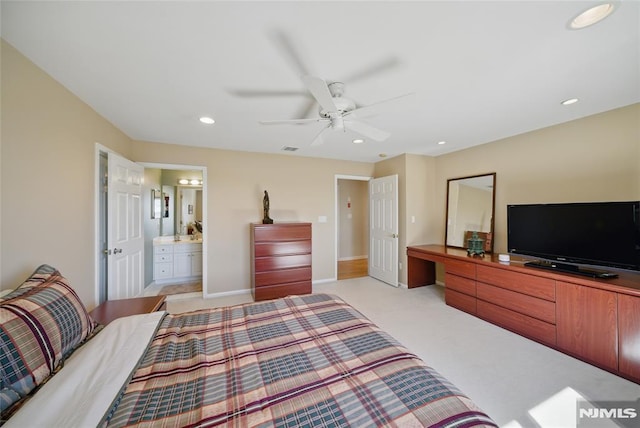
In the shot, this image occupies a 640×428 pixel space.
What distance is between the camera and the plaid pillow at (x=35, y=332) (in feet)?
3.07

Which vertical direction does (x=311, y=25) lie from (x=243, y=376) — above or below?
above

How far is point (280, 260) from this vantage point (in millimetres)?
3717

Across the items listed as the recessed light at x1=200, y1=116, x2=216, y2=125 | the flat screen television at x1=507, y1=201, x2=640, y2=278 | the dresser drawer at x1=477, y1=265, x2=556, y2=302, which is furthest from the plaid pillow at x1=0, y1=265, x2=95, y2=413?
the flat screen television at x1=507, y1=201, x2=640, y2=278

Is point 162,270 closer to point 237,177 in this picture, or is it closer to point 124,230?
point 124,230

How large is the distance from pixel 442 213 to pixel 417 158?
1113 millimetres

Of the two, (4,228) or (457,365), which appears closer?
(4,228)

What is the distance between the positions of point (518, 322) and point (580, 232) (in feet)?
3.69

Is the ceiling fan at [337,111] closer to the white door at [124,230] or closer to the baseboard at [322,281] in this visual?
the white door at [124,230]

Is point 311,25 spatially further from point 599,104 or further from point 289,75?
point 599,104

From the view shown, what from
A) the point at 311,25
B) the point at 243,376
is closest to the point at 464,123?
the point at 311,25

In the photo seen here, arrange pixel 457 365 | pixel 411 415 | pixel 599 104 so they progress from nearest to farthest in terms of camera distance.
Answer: pixel 411 415 → pixel 457 365 → pixel 599 104

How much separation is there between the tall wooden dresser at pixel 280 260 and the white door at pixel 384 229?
159cm

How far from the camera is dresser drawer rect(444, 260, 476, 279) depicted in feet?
10.2

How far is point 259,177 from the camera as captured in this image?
4109mm
